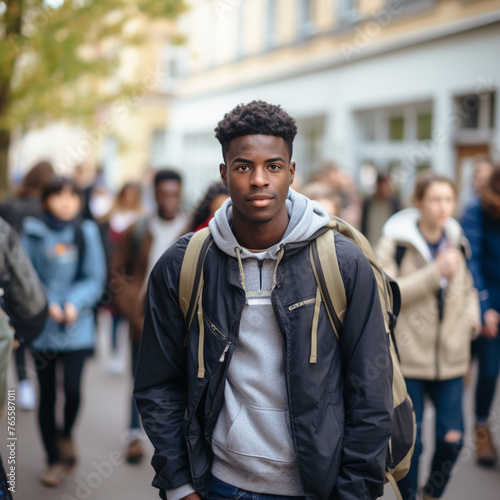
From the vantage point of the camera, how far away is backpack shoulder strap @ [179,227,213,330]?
8.41 feet

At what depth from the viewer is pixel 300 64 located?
63.0 feet

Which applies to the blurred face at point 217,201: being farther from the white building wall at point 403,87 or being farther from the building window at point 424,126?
the building window at point 424,126

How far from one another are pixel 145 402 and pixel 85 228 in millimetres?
3085

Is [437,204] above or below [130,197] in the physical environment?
below

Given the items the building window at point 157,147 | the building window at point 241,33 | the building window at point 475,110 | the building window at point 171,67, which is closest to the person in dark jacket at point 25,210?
the building window at point 475,110

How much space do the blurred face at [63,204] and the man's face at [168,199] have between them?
76 centimetres

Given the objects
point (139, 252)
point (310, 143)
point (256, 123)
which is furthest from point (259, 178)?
point (310, 143)

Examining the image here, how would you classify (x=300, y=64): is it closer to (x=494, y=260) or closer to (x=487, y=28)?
(x=487, y=28)

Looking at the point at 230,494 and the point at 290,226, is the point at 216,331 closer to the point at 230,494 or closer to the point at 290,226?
the point at 290,226

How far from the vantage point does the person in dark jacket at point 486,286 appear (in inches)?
215

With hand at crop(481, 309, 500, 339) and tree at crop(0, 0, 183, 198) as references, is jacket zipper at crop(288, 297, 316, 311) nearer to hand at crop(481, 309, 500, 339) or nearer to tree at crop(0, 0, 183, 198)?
hand at crop(481, 309, 500, 339)

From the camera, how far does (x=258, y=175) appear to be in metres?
2.44

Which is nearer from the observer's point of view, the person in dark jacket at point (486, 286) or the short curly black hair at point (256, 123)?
the short curly black hair at point (256, 123)

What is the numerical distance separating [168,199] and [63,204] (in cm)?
90
